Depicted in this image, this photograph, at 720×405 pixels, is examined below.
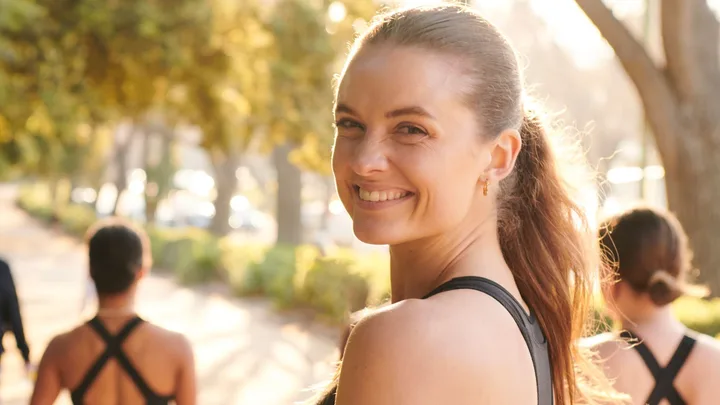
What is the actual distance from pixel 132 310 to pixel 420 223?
95.3 inches

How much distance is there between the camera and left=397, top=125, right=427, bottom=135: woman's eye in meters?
1.37

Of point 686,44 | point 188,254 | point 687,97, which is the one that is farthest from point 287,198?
point 686,44

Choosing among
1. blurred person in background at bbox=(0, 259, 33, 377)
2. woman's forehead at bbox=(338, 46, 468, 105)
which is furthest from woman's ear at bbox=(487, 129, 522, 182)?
blurred person in background at bbox=(0, 259, 33, 377)

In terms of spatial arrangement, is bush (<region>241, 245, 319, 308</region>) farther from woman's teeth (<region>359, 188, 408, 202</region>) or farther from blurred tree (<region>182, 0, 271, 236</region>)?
woman's teeth (<region>359, 188, 408, 202</region>)

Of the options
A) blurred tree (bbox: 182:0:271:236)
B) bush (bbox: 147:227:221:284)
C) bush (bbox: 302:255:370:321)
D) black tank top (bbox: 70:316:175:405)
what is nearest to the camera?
black tank top (bbox: 70:316:175:405)

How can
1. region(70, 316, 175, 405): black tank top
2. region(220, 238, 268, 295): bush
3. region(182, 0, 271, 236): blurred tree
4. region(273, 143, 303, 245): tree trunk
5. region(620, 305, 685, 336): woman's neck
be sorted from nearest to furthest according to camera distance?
region(620, 305, 685, 336): woman's neck, region(70, 316, 175, 405): black tank top, region(182, 0, 271, 236): blurred tree, region(220, 238, 268, 295): bush, region(273, 143, 303, 245): tree trunk

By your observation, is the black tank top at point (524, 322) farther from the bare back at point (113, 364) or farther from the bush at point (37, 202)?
the bush at point (37, 202)

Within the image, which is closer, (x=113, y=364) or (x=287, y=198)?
(x=113, y=364)

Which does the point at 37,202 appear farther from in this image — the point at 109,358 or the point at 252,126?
the point at 109,358

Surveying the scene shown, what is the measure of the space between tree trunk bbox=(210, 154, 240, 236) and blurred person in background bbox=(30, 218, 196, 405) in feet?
71.4

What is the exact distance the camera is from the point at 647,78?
348 inches

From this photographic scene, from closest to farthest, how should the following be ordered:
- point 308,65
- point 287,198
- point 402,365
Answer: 1. point 402,365
2. point 308,65
3. point 287,198

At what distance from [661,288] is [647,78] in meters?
6.56

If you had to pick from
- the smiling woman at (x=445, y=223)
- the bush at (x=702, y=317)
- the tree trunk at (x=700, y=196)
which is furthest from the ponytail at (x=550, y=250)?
the tree trunk at (x=700, y=196)
